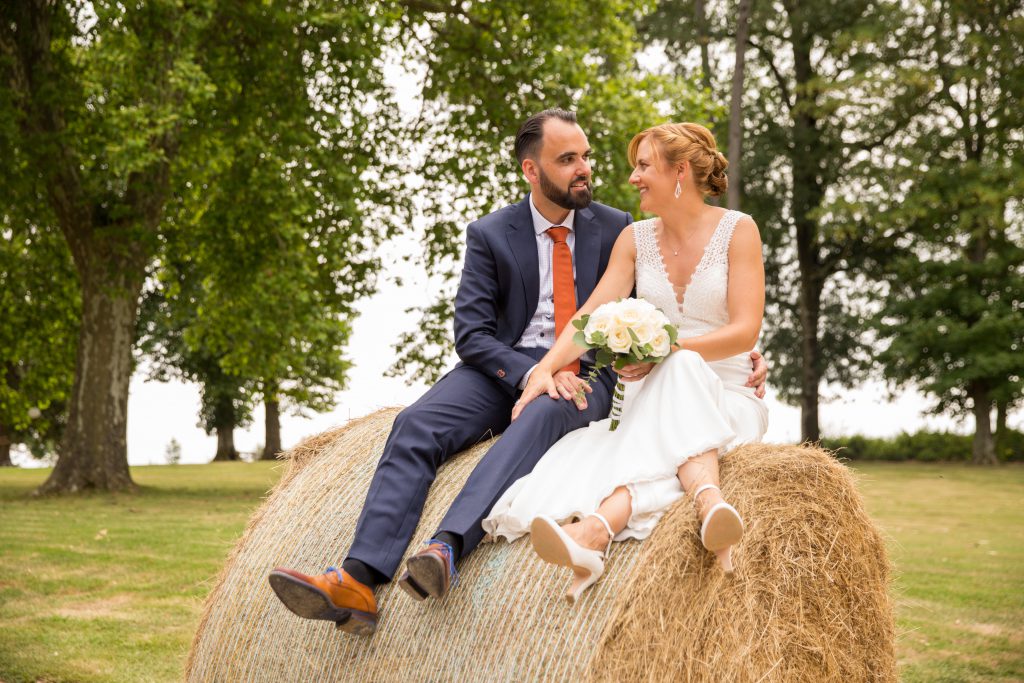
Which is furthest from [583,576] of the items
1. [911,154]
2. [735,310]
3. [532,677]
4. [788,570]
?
[911,154]

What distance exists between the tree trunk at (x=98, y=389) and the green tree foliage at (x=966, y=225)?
20921mm

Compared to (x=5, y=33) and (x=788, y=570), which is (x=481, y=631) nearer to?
(x=788, y=570)

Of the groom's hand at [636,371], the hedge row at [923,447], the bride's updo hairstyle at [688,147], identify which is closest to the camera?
the groom's hand at [636,371]

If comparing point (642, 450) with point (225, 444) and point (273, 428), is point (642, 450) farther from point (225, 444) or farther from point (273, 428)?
point (225, 444)

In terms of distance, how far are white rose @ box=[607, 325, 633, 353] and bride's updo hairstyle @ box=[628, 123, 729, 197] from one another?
1004 millimetres

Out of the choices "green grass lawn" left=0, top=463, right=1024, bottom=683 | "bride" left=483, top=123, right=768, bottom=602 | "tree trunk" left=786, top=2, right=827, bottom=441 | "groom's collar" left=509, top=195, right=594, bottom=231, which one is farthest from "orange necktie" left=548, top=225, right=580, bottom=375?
"tree trunk" left=786, top=2, right=827, bottom=441

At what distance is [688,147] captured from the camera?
14.7ft

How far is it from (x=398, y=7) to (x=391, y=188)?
359 centimetres

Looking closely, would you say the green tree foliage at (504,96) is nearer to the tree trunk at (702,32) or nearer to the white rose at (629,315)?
the tree trunk at (702,32)

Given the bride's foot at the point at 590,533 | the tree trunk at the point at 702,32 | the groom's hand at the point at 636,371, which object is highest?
the tree trunk at the point at 702,32

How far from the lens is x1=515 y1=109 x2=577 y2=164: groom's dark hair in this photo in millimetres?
5047

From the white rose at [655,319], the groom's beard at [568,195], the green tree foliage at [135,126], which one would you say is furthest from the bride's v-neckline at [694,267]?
the green tree foliage at [135,126]

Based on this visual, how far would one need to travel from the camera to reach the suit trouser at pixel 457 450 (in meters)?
4.15

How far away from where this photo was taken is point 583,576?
12.2ft
